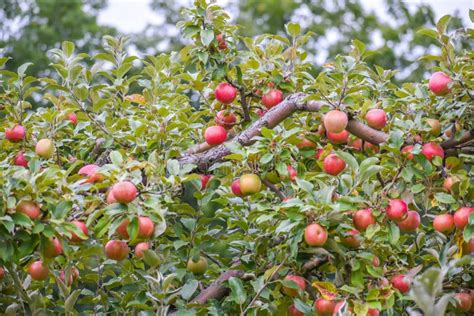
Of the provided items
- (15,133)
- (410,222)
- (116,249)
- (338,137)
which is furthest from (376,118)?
(15,133)

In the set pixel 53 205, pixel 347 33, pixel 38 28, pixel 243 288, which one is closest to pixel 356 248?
pixel 243 288

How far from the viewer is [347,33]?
1199cm

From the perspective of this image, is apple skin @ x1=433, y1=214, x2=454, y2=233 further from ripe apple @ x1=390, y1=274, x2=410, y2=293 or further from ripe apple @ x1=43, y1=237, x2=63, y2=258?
ripe apple @ x1=43, y1=237, x2=63, y2=258

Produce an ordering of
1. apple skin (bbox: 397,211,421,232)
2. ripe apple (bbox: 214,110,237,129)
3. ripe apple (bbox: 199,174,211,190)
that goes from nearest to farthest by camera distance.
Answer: apple skin (bbox: 397,211,421,232)
ripe apple (bbox: 199,174,211,190)
ripe apple (bbox: 214,110,237,129)

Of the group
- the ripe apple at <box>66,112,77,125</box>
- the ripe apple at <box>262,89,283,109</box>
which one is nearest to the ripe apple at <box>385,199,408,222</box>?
the ripe apple at <box>262,89,283,109</box>

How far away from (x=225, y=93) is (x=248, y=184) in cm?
34

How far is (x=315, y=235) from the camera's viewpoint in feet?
6.30

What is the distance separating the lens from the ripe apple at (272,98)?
240 cm

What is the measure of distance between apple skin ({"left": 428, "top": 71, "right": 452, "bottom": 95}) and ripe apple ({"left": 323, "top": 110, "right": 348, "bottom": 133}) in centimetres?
24

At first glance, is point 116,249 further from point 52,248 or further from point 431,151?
point 431,151

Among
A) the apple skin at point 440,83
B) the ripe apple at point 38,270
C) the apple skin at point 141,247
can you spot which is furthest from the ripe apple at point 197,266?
the apple skin at point 440,83

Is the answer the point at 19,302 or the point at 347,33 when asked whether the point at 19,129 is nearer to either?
the point at 19,302

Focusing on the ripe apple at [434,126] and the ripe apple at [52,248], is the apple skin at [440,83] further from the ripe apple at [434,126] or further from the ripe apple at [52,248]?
the ripe apple at [52,248]

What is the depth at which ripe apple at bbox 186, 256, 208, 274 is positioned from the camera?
235 centimetres
